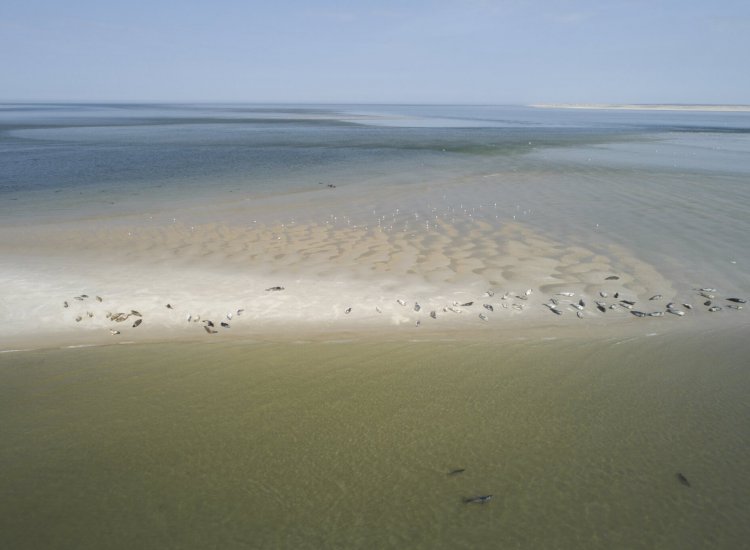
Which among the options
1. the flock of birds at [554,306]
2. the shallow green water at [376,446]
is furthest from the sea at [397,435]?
the flock of birds at [554,306]

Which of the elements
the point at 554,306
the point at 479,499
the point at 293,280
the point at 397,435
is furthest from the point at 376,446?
the point at 293,280

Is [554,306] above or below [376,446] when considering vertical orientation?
above

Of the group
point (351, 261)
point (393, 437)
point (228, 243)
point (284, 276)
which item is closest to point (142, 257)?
point (228, 243)

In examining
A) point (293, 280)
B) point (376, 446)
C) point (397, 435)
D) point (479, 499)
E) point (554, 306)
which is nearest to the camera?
point (479, 499)

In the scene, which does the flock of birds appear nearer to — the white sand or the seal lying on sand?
the white sand

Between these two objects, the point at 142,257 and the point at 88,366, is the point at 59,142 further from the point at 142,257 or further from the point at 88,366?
the point at 88,366

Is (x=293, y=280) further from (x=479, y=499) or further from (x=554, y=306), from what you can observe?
(x=479, y=499)
